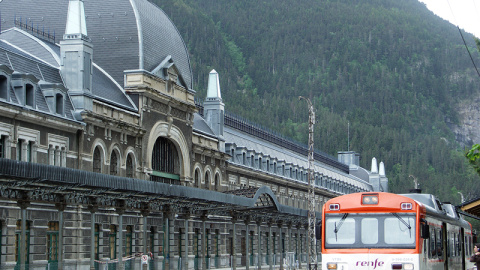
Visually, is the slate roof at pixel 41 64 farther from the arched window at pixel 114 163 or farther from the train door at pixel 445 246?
the train door at pixel 445 246

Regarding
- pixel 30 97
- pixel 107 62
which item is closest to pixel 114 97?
pixel 107 62

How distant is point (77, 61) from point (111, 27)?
9.76m

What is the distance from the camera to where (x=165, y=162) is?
5612 cm

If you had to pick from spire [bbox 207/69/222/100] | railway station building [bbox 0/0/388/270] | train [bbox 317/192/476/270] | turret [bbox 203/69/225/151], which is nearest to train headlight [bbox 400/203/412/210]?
train [bbox 317/192/476/270]

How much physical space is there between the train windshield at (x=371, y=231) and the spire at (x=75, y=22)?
1021 inches

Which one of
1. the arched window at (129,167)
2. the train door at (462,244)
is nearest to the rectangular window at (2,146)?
the arched window at (129,167)

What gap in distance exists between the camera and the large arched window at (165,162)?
179 ft

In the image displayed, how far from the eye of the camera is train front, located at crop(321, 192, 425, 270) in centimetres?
2441

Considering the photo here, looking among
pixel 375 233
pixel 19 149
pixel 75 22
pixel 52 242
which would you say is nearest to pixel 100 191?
pixel 19 149

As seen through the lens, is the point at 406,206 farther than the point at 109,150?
No

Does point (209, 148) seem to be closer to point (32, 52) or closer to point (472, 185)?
point (32, 52)

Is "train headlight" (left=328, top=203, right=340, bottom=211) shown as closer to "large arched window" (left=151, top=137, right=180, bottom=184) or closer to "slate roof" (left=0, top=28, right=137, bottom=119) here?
"slate roof" (left=0, top=28, right=137, bottom=119)

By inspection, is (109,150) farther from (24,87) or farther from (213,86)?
(213,86)

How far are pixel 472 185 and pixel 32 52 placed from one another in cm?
15439
